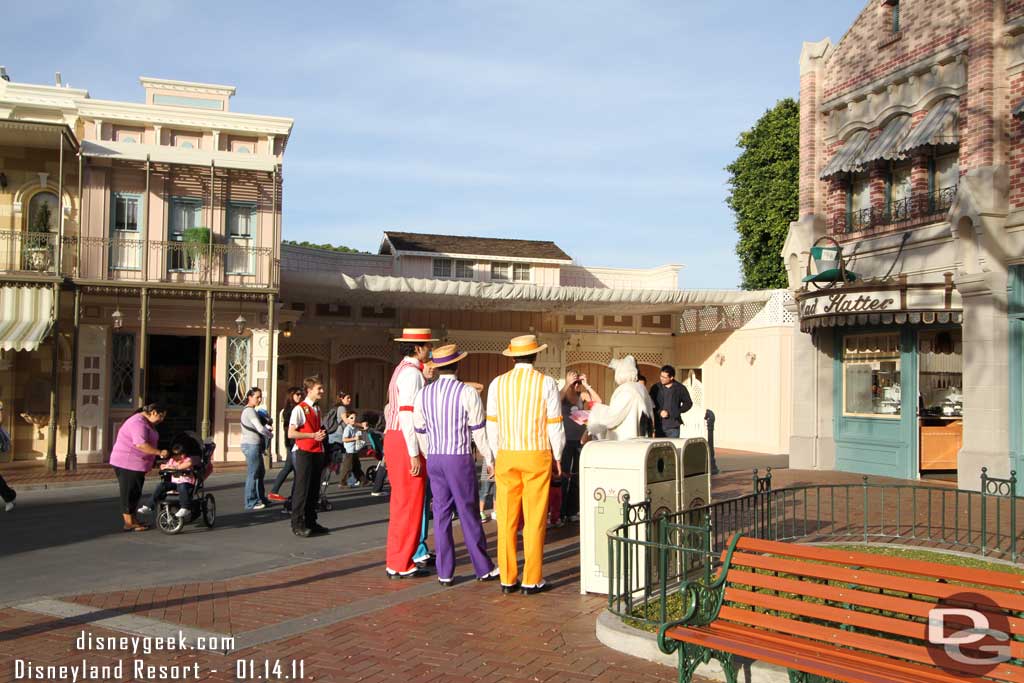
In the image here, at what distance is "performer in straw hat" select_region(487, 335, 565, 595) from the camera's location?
693cm

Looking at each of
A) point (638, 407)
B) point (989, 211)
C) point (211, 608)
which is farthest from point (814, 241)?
point (211, 608)

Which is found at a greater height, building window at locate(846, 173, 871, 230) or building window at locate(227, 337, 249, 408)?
building window at locate(846, 173, 871, 230)

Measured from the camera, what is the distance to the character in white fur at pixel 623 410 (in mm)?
8352

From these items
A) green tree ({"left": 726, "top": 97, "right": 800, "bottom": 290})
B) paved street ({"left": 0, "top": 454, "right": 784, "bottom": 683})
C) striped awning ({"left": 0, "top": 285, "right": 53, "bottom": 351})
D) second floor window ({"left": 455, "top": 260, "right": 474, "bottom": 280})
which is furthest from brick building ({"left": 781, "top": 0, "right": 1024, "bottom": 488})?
green tree ({"left": 726, "top": 97, "right": 800, "bottom": 290})

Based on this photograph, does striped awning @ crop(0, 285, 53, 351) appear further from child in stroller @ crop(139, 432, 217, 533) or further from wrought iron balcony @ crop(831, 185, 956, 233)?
wrought iron balcony @ crop(831, 185, 956, 233)

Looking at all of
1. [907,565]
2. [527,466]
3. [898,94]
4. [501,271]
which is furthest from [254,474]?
[501,271]

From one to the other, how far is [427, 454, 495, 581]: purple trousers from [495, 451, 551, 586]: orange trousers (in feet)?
1.04

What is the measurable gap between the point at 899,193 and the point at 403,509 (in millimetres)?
12611

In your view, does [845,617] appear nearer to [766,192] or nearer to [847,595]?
[847,595]

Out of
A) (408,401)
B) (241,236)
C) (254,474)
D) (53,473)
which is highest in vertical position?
(241,236)

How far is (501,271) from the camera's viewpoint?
94.3ft

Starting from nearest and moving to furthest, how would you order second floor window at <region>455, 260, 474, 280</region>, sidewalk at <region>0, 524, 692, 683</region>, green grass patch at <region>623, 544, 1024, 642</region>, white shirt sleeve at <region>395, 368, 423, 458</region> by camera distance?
sidewalk at <region>0, 524, 692, 683</region> → green grass patch at <region>623, 544, 1024, 642</region> → white shirt sleeve at <region>395, 368, 423, 458</region> → second floor window at <region>455, 260, 474, 280</region>

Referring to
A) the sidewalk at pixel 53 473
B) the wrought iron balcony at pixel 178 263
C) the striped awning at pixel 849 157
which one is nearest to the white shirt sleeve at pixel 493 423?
the sidewalk at pixel 53 473

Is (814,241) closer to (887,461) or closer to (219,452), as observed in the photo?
(887,461)
